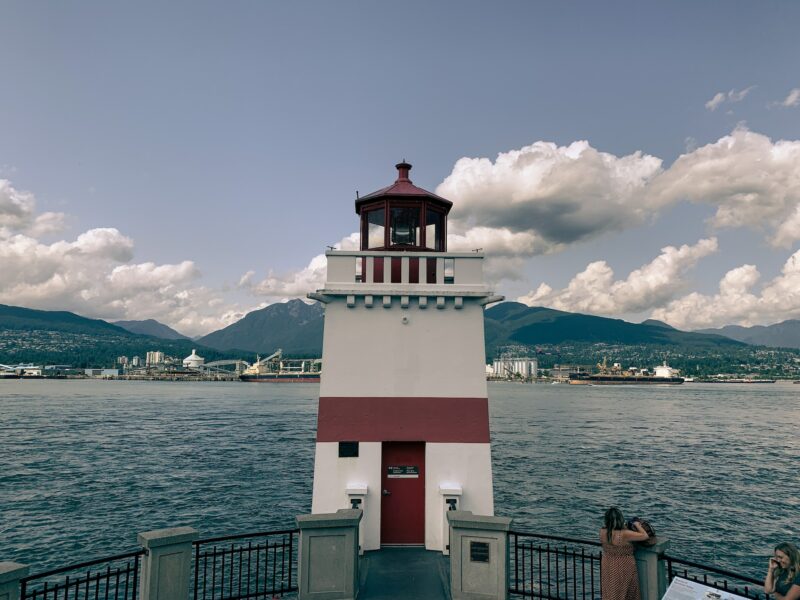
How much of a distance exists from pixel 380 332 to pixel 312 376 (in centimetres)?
18795

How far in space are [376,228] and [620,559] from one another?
8.42 meters

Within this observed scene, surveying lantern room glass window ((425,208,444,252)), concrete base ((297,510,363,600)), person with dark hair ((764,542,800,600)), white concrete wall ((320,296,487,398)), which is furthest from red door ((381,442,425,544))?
person with dark hair ((764,542,800,600))

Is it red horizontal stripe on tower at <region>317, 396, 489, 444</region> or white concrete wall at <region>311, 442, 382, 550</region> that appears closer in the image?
white concrete wall at <region>311, 442, 382, 550</region>

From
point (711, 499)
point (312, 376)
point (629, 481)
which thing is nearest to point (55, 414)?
point (629, 481)

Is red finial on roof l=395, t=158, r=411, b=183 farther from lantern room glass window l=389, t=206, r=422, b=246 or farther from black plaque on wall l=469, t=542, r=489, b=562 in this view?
black plaque on wall l=469, t=542, r=489, b=562

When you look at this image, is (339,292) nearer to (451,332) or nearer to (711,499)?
(451,332)

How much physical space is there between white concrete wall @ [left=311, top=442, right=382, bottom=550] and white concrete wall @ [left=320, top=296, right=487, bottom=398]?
3.89ft

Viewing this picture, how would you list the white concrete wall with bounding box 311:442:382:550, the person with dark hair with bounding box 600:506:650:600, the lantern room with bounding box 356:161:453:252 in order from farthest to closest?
the lantern room with bounding box 356:161:453:252 → the white concrete wall with bounding box 311:442:382:550 → the person with dark hair with bounding box 600:506:650:600

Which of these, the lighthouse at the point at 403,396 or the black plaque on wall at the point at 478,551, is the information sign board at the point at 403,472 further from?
the black plaque on wall at the point at 478,551

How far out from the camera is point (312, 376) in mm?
193750

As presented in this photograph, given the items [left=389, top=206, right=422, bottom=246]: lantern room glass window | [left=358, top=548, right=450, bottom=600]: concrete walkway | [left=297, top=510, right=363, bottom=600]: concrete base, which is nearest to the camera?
[left=297, top=510, right=363, bottom=600]: concrete base

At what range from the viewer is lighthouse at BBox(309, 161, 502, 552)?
10.5 m

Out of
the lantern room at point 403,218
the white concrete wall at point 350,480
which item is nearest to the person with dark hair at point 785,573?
the white concrete wall at point 350,480

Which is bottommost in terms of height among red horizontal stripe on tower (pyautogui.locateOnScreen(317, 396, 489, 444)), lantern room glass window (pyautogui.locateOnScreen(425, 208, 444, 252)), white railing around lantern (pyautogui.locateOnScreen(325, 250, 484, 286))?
A: red horizontal stripe on tower (pyautogui.locateOnScreen(317, 396, 489, 444))
